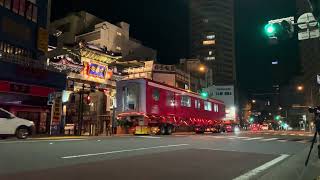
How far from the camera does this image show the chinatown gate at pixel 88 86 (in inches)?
1582

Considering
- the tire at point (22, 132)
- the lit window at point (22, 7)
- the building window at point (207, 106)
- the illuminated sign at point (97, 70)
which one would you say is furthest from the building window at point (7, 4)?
the building window at point (207, 106)

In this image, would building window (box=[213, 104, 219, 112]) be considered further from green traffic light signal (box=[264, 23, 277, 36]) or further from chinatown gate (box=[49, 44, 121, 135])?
green traffic light signal (box=[264, 23, 277, 36])

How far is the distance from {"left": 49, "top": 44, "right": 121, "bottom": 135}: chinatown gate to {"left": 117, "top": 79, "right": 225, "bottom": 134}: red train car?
801 cm

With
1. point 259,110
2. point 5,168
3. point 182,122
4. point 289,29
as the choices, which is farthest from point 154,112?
point 259,110

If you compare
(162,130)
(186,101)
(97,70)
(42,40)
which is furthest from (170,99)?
(97,70)

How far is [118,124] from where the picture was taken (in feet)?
99.4

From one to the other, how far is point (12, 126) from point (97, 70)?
26.1m

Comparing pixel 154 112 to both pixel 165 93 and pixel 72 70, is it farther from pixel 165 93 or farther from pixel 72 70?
pixel 72 70

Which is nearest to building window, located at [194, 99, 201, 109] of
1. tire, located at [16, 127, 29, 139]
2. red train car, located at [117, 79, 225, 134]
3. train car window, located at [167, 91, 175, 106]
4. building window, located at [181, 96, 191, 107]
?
red train car, located at [117, 79, 225, 134]

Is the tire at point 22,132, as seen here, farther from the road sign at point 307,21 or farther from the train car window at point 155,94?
the road sign at point 307,21

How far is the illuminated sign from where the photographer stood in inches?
1783

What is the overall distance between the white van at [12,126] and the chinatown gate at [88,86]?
15.1 m

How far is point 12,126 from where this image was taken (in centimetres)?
2066

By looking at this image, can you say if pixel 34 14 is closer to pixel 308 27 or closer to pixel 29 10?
pixel 29 10
